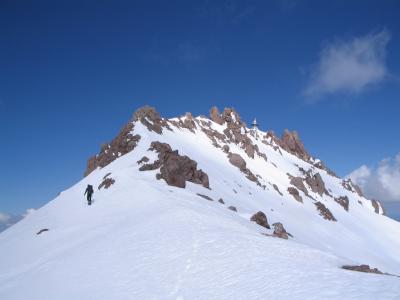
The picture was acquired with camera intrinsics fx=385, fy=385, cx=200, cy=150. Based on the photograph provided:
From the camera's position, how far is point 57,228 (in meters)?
36.2

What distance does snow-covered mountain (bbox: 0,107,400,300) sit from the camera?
45.6 ft

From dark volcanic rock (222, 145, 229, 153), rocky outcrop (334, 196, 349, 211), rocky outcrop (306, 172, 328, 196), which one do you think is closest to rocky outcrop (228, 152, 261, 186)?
dark volcanic rock (222, 145, 229, 153)

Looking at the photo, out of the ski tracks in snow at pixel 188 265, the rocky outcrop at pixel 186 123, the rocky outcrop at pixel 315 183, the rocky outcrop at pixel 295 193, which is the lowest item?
the ski tracks in snow at pixel 188 265

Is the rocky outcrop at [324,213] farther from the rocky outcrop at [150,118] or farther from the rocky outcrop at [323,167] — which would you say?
the rocky outcrop at [323,167]

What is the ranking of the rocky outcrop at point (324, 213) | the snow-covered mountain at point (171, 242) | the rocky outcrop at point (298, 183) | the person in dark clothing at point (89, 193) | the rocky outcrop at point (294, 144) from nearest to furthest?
1. the snow-covered mountain at point (171, 242)
2. the person in dark clothing at point (89, 193)
3. the rocky outcrop at point (324, 213)
4. the rocky outcrop at point (298, 183)
5. the rocky outcrop at point (294, 144)

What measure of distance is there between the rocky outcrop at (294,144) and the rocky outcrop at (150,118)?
253ft

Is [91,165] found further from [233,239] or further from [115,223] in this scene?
[233,239]

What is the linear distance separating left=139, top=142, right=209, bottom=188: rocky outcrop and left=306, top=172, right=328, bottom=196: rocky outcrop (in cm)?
6571

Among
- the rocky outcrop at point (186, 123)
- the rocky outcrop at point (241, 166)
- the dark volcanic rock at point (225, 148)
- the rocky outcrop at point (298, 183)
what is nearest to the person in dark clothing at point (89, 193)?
the rocky outcrop at point (241, 166)

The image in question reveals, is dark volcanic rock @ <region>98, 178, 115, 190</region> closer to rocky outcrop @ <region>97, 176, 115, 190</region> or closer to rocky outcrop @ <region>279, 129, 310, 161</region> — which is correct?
rocky outcrop @ <region>97, 176, 115, 190</region>

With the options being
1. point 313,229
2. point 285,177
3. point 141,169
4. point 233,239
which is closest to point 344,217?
point 285,177

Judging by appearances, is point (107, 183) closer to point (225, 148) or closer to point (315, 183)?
point (225, 148)

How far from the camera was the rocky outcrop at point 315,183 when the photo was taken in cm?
11216

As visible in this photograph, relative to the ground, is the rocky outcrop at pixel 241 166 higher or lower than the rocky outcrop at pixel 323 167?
lower
